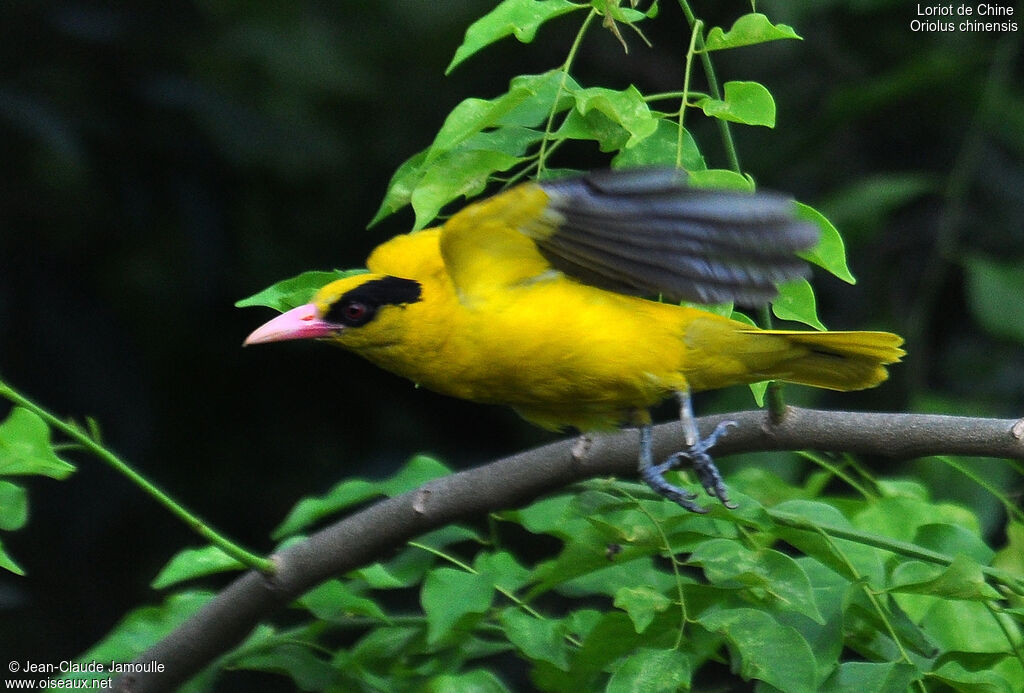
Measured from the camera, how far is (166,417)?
→ 4109 millimetres

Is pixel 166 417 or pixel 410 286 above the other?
pixel 410 286

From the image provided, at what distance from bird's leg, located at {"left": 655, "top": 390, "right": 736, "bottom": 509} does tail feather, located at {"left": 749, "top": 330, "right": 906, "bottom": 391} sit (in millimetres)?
226

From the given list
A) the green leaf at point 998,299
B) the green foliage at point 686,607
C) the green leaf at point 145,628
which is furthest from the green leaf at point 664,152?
the green leaf at point 998,299

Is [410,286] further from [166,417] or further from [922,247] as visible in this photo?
[922,247]

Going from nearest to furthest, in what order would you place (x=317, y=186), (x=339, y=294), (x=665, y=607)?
(x=665, y=607)
(x=339, y=294)
(x=317, y=186)

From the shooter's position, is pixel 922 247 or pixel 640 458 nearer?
pixel 640 458

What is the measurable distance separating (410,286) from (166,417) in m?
2.18

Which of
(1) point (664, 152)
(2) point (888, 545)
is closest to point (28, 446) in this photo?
(1) point (664, 152)

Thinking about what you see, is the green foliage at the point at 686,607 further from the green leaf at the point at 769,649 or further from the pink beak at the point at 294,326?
the pink beak at the point at 294,326

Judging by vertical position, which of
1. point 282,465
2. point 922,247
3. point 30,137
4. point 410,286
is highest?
point 30,137

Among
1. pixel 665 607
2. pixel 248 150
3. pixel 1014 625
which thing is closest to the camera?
pixel 665 607

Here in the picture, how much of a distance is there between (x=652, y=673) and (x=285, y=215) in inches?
120

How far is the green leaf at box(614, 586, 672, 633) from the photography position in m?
1.66

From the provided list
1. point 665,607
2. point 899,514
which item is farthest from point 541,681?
point 899,514
